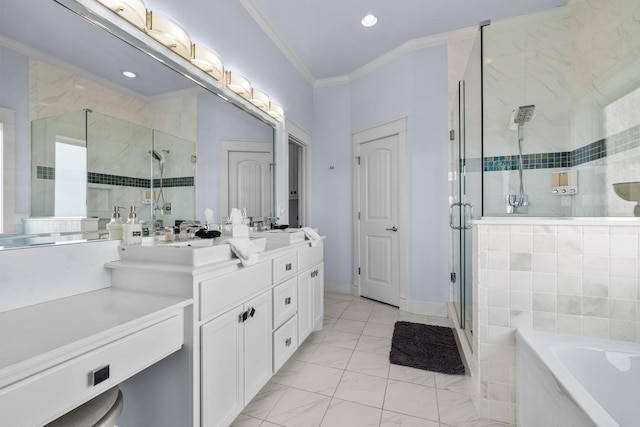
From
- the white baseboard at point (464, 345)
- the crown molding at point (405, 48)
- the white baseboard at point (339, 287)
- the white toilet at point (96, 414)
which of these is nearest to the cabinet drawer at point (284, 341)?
the white toilet at point (96, 414)

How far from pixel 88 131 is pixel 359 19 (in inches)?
96.5

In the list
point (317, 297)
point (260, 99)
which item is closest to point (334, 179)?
point (260, 99)

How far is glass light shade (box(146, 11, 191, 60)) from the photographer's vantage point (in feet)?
4.61

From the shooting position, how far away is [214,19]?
6.24 feet

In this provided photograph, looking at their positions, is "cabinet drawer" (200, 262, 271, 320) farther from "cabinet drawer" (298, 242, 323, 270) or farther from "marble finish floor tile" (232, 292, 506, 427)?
"marble finish floor tile" (232, 292, 506, 427)

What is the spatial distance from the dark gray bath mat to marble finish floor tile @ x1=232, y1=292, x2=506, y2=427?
0.21 feet

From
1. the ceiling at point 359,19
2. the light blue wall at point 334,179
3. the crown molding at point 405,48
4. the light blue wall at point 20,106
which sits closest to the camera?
the light blue wall at point 20,106

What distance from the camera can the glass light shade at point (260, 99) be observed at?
7.64 feet

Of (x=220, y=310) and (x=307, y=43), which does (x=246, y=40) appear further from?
(x=220, y=310)

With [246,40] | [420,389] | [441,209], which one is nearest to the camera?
[420,389]

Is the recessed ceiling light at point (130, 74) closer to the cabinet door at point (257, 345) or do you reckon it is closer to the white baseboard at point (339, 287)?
the cabinet door at point (257, 345)

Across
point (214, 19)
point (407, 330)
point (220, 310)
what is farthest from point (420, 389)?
point (214, 19)

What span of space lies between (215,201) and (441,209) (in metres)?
2.24

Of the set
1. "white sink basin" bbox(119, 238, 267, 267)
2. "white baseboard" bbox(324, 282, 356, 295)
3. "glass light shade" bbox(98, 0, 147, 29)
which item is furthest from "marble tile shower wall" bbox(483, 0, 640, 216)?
"white baseboard" bbox(324, 282, 356, 295)
